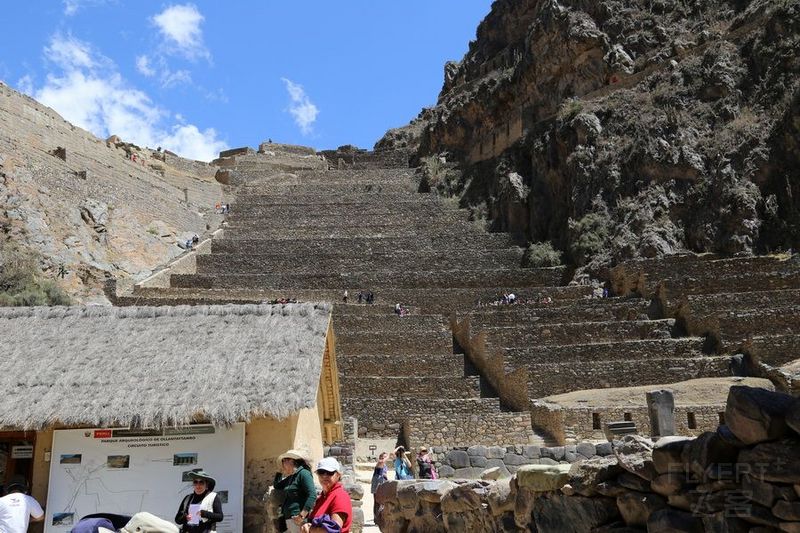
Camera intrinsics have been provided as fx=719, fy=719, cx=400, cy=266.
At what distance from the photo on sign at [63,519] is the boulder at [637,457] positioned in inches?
255

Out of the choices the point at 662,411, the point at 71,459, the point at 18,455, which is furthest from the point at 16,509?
the point at 662,411

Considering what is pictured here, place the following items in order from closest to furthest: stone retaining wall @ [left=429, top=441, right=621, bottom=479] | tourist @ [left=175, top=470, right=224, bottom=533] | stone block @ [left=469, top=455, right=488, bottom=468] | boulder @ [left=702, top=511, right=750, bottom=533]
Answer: boulder @ [left=702, top=511, right=750, bottom=533] < tourist @ [left=175, top=470, right=224, bottom=533] < stone retaining wall @ [left=429, top=441, right=621, bottom=479] < stone block @ [left=469, top=455, right=488, bottom=468]

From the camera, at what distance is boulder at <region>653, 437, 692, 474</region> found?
3443mm

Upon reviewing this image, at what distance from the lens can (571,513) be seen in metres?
4.35

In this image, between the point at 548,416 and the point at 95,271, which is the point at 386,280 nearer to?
the point at 95,271

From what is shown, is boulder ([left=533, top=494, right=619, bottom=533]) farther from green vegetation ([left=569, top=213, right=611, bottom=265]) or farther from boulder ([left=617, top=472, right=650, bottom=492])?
green vegetation ([left=569, top=213, right=611, bottom=265])

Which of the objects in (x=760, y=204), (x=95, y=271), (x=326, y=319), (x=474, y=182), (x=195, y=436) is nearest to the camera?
(x=195, y=436)

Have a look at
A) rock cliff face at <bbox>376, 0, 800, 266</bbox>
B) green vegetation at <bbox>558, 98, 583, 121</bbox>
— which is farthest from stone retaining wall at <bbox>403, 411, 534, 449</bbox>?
green vegetation at <bbox>558, 98, 583, 121</bbox>

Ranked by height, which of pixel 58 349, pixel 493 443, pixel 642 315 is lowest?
pixel 493 443

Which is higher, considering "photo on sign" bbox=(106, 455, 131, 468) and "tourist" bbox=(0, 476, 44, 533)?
"photo on sign" bbox=(106, 455, 131, 468)

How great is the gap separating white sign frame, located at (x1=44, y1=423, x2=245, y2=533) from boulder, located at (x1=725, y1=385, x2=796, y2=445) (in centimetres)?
607

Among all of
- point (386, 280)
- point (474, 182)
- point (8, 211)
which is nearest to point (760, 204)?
point (386, 280)

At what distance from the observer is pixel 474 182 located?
4388 cm

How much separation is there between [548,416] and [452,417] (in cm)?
244
